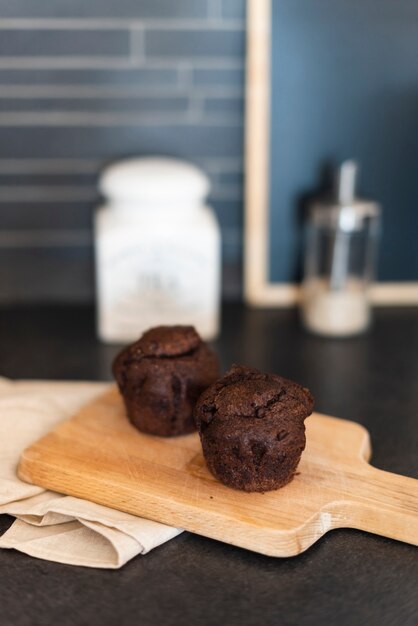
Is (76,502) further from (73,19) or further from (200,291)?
(73,19)

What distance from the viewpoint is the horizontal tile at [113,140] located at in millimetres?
1555

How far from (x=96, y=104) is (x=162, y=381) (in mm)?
653

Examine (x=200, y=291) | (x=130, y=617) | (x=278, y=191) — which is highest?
(x=278, y=191)

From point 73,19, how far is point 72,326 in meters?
0.49

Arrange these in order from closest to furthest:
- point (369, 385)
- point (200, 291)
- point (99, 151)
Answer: point (369, 385)
point (200, 291)
point (99, 151)

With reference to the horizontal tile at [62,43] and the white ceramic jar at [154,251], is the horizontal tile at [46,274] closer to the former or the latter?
the white ceramic jar at [154,251]

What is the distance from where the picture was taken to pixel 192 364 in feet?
3.52

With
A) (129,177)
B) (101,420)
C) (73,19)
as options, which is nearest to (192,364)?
(101,420)

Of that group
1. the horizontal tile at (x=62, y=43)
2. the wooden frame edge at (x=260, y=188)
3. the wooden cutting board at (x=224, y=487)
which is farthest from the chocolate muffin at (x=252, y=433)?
the horizontal tile at (x=62, y=43)

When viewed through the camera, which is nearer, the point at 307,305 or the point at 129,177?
the point at 129,177

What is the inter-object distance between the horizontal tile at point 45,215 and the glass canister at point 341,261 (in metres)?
0.38

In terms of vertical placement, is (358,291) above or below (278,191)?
below

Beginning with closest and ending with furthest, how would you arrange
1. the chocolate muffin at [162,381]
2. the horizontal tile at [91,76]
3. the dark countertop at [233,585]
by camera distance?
1. the dark countertop at [233,585]
2. the chocolate muffin at [162,381]
3. the horizontal tile at [91,76]

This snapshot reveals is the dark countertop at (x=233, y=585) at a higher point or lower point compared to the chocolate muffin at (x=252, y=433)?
lower
